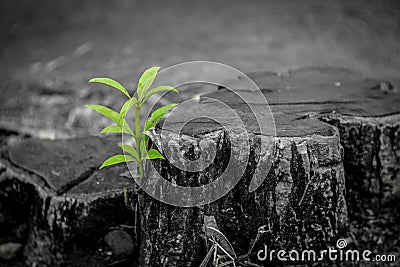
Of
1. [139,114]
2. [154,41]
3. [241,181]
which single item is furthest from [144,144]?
[154,41]

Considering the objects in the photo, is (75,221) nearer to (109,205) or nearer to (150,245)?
(109,205)

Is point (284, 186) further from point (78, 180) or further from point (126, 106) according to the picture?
point (78, 180)

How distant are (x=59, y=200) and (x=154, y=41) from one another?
3.36m

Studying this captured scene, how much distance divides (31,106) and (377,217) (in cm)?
263

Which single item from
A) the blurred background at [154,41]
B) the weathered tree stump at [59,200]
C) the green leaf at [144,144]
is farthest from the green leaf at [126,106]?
the blurred background at [154,41]

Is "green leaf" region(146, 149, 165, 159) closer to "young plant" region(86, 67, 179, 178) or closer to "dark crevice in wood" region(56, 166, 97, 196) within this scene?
"young plant" region(86, 67, 179, 178)

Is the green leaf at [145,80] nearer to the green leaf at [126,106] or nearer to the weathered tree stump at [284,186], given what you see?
the green leaf at [126,106]

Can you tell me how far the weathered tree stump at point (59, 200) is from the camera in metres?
1.92

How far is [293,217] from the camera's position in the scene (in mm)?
1743

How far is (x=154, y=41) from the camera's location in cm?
502

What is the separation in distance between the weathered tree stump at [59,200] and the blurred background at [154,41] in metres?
1.13

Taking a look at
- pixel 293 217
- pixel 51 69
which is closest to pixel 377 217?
pixel 293 217

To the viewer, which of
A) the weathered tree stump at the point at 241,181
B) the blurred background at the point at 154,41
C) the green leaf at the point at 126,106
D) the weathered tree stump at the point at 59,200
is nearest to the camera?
the green leaf at the point at 126,106

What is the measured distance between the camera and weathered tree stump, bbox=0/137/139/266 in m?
1.92
